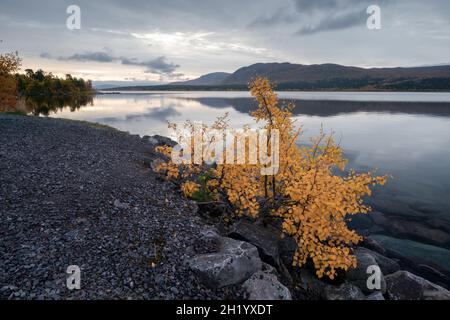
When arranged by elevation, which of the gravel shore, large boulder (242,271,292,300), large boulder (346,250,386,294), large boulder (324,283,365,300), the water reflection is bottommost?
large boulder (324,283,365,300)

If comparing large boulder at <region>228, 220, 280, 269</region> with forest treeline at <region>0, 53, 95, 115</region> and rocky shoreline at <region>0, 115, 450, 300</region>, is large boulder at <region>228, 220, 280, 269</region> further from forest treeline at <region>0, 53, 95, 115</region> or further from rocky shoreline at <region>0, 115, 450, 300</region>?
forest treeline at <region>0, 53, 95, 115</region>

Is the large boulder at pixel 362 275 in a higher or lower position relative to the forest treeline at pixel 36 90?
lower

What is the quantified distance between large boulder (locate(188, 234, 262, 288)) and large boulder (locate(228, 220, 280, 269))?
1248 millimetres

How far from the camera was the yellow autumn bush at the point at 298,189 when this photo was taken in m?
10.0

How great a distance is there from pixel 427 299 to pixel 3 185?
17314mm

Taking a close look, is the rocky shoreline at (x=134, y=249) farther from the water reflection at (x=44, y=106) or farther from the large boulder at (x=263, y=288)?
the water reflection at (x=44, y=106)

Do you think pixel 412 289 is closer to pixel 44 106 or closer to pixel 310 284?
pixel 310 284

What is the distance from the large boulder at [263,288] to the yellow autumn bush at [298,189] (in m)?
1.43

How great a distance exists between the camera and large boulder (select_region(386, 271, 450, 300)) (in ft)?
34.9

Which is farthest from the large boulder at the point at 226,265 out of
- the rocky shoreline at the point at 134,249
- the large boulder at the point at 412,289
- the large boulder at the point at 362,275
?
the large boulder at the point at 412,289

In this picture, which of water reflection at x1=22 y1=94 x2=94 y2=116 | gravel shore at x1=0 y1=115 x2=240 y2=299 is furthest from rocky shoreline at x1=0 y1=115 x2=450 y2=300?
water reflection at x1=22 y1=94 x2=94 y2=116

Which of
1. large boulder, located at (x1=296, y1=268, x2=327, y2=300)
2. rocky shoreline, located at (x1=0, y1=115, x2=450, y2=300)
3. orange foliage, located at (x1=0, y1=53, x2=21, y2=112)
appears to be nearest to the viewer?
rocky shoreline, located at (x1=0, y1=115, x2=450, y2=300)
